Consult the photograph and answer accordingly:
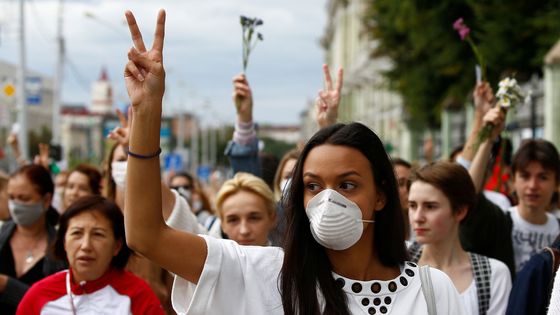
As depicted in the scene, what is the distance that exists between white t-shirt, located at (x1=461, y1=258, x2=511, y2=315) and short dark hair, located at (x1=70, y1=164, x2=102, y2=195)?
3.86 m

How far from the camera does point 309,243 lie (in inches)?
125

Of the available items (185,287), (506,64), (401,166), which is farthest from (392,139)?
(185,287)

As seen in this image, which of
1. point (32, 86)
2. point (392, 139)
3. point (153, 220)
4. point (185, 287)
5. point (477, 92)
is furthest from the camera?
point (392, 139)

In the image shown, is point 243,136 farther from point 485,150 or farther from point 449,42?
point 449,42

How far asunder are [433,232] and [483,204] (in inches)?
31.7

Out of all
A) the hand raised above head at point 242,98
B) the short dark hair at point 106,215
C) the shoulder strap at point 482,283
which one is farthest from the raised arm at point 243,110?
the shoulder strap at point 482,283

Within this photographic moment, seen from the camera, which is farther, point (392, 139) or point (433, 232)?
point (392, 139)

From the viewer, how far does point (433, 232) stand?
5.04 metres

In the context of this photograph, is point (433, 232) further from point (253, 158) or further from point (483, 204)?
point (253, 158)

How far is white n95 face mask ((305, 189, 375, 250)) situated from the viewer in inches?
118

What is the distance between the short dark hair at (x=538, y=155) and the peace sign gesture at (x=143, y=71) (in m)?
3.73

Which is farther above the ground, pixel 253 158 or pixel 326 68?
pixel 326 68

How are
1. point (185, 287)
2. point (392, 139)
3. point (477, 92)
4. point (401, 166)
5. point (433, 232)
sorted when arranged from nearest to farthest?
point (185, 287)
point (433, 232)
point (477, 92)
point (401, 166)
point (392, 139)

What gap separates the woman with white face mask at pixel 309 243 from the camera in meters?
2.97
